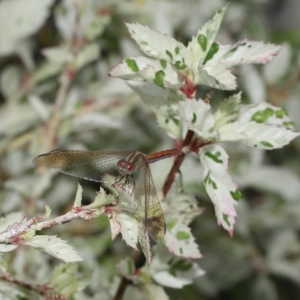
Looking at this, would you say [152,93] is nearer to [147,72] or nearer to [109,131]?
[147,72]

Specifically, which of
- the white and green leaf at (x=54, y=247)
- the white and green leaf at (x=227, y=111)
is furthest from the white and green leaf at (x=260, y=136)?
the white and green leaf at (x=54, y=247)

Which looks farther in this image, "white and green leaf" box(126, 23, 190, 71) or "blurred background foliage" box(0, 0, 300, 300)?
"blurred background foliage" box(0, 0, 300, 300)

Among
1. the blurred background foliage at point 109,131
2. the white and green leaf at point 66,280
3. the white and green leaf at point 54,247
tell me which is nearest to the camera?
the white and green leaf at point 54,247

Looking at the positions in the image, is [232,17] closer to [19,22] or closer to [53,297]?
[19,22]

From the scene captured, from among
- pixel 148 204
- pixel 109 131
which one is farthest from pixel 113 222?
pixel 109 131

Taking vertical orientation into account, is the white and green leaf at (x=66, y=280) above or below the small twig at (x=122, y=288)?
above

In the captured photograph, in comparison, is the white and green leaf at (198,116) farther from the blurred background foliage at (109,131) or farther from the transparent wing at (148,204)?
the blurred background foliage at (109,131)

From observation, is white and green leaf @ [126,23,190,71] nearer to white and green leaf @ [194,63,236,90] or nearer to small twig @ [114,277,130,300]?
white and green leaf @ [194,63,236,90]

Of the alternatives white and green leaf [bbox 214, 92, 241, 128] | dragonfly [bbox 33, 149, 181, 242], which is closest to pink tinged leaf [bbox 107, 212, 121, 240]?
dragonfly [bbox 33, 149, 181, 242]
